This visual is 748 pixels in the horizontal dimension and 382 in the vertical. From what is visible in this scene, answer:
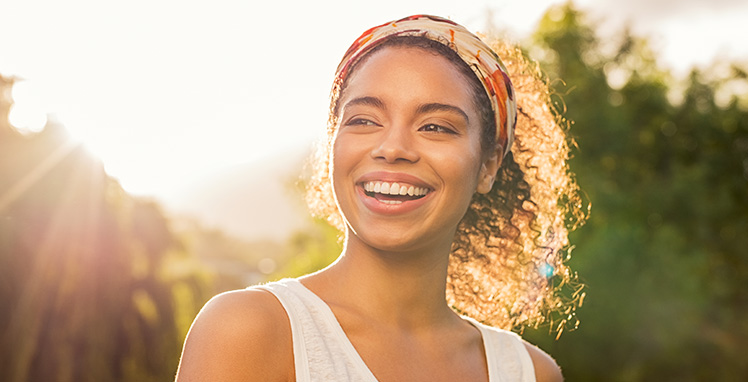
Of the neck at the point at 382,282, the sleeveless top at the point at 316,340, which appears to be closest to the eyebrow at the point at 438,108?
the neck at the point at 382,282

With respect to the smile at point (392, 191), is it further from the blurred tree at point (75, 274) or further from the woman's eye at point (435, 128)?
the blurred tree at point (75, 274)

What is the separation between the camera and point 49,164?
51.7ft

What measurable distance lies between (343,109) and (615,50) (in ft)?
109

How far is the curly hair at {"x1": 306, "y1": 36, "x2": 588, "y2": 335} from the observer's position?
340cm

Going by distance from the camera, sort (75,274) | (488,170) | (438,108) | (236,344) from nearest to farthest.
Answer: (236,344), (438,108), (488,170), (75,274)

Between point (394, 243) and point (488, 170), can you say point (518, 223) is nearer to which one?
point (488, 170)

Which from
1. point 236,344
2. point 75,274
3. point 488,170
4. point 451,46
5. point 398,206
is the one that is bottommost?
point 236,344

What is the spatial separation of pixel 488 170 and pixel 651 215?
29.8 meters

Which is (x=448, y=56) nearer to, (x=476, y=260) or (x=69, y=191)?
(x=476, y=260)

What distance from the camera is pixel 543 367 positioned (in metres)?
2.94

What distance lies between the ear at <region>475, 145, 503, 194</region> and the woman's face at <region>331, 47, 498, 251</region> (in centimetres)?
25

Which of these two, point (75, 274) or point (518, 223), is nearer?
point (518, 223)

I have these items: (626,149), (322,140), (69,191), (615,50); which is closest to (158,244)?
(69,191)

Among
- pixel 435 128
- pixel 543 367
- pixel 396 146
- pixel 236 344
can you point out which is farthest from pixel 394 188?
pixel 543 367
